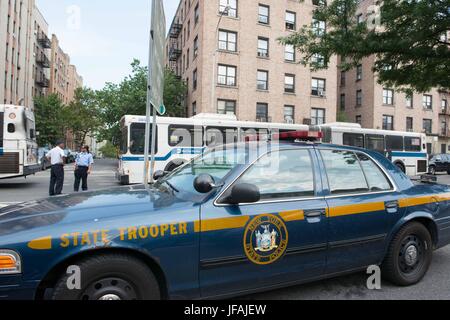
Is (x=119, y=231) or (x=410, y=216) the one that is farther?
(x=410, y=216)

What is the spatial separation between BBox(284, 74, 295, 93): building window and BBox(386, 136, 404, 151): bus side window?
1135 cm

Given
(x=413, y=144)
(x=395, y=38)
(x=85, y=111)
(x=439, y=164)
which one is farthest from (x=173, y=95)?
(x=85, y=111)

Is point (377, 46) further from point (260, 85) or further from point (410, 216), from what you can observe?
point (260, 85)

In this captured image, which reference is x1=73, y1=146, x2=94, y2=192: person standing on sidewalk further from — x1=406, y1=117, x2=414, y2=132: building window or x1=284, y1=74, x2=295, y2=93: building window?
x1=406, y1=117, x2=414, y2=132: building window

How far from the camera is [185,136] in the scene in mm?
14164

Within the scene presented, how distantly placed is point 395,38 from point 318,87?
19.2m

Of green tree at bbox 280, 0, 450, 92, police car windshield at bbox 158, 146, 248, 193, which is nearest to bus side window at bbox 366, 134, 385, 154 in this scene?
green tree at bbox 280, 0, 450, 92

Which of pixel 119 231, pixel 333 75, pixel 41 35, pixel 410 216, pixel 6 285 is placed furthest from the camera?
pixel 41 35

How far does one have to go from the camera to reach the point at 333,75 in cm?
3023

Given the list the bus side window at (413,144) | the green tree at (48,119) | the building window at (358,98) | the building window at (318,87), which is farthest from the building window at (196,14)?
the green tree at (48,119)

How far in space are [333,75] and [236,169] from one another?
29.6 meters

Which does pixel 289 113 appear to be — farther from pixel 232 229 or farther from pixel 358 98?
pixel 232 229
